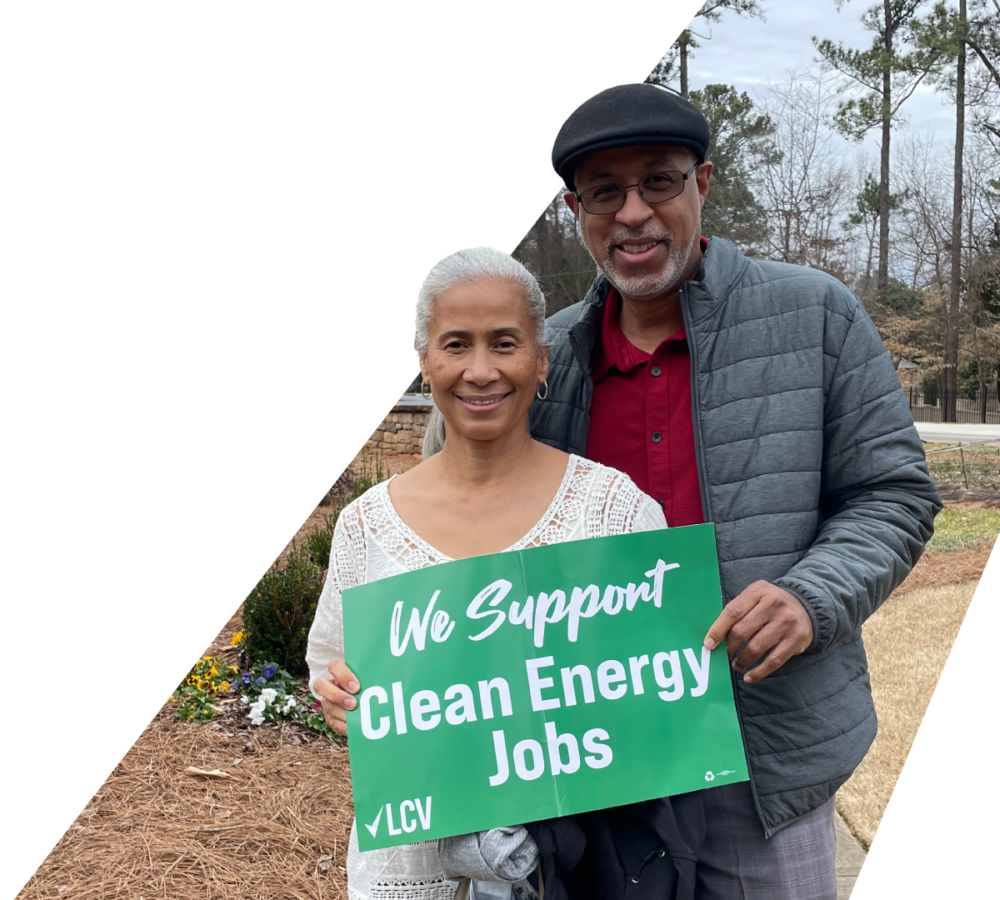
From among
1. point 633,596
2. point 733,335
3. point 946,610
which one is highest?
point 946,610

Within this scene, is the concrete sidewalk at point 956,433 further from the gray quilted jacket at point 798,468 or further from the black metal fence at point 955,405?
A: the gray quilted jacket at point 798,468

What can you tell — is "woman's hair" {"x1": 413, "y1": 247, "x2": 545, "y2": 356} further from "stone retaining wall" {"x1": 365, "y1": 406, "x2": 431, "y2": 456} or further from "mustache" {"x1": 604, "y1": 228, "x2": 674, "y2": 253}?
"stone retaining wall" {"x1": 365, "y1": 406, "x2": 431, "y2": 456}

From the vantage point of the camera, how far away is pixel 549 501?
71.9 inches

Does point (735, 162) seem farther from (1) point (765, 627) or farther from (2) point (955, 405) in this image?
(1) point (765, 627)

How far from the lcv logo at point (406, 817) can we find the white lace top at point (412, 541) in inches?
4.2

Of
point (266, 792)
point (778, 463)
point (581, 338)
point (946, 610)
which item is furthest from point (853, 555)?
point (946, 610)

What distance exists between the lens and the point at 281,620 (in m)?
5.56

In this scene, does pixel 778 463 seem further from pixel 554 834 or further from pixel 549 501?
pixel 554 834

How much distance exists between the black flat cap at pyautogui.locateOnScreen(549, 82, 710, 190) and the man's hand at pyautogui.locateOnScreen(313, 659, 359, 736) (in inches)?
46.2

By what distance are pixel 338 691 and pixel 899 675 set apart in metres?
5.42

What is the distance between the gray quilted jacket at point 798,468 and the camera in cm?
191

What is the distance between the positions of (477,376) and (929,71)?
17180 mm

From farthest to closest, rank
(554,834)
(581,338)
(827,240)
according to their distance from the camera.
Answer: (827,240)
(581,338)
(554,834)

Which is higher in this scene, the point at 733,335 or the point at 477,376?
the point at 733,335
